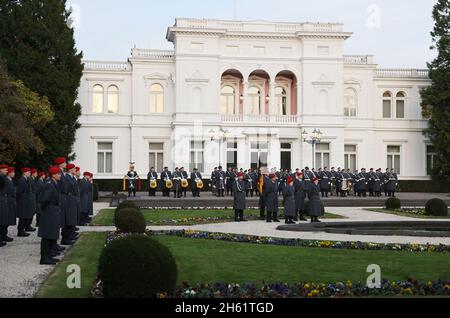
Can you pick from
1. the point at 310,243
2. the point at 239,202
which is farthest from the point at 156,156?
the point at 310,243

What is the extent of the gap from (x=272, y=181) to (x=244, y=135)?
21784 mm

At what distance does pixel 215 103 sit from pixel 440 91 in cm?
1586

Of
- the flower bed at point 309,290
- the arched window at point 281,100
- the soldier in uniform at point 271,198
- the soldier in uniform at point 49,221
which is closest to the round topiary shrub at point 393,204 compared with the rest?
the soldier in uniform at point 271,198

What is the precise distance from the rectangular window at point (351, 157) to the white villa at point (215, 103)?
0.89 feet

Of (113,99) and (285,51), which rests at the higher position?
(285,51)

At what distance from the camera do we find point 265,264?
12.4 metres

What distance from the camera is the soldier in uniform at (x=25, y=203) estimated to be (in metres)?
17.8

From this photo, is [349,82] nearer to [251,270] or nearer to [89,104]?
[89,104]

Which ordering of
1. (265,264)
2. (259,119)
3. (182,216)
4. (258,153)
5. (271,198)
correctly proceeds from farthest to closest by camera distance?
(258,153) → (259,119) → (182,216) → (271,198) → (265,264)

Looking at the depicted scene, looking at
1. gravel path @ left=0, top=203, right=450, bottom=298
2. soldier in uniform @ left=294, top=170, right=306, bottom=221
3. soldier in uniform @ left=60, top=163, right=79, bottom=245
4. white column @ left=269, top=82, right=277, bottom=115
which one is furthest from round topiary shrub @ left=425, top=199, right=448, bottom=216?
white column @ left=269, top=82, right=277, bottom=115

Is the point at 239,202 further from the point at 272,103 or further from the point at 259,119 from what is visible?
the point at 272,103

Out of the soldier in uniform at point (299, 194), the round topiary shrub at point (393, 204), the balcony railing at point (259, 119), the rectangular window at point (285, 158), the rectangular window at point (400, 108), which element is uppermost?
the rectangular window at point (400, 108)

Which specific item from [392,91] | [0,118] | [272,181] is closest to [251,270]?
[272,181]

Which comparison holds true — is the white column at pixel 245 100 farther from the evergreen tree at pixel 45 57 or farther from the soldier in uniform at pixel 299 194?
the soldier in uniform at pixel 299 194
